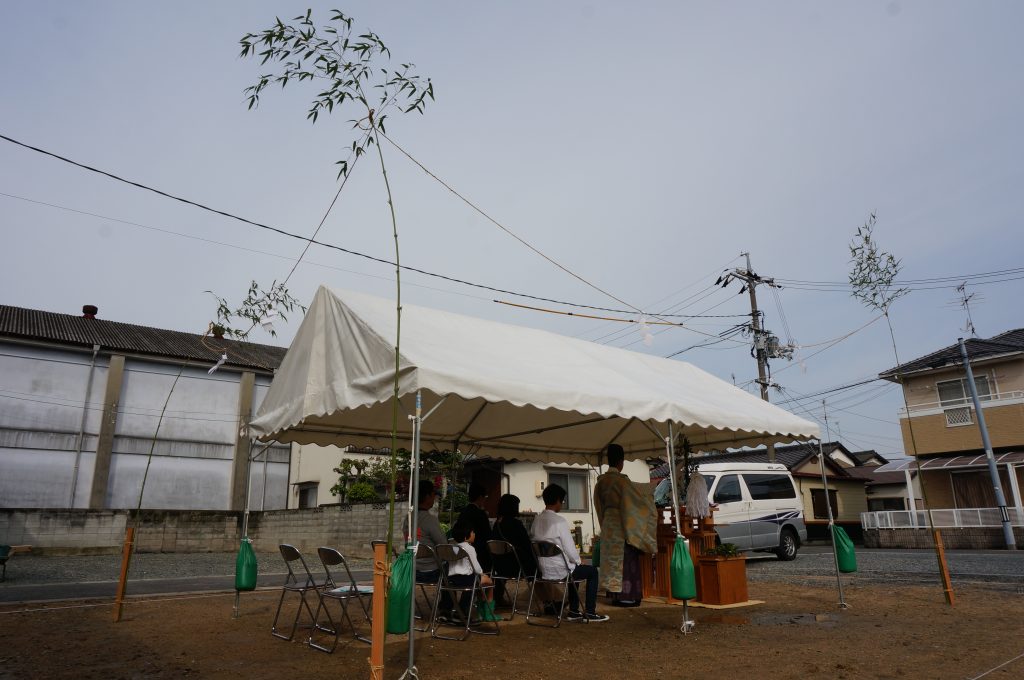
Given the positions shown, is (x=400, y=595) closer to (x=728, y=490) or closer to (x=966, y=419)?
(x=728, y=490)

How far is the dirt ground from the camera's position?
3926 mm

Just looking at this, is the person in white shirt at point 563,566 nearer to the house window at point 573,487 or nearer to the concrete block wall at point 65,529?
the house window at point 573,487

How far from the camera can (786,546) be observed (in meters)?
13.0

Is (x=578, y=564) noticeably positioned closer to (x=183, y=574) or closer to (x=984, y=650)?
(x=984, y=650)

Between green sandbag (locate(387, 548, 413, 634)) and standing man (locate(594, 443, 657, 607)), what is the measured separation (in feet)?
10.4

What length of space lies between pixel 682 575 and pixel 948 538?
53.1 feet

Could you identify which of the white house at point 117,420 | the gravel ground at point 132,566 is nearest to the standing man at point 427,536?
the gravel ground at point 132,566

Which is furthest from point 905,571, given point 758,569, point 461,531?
point 461,531

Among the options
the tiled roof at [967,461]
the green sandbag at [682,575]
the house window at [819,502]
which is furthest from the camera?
the house window at [819,502]

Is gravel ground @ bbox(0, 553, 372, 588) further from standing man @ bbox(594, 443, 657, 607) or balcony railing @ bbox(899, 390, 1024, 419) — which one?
balcony railing @ bbox(899, 390, 1024, 419)

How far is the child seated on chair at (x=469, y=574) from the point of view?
5145 mm

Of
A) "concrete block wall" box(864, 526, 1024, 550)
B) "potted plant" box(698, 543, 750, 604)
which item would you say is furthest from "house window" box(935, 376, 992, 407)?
"potted plant" box(698, 543, 750, 604)

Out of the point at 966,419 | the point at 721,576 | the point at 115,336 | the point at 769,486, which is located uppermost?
the point at 115,336

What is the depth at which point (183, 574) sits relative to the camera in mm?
10586
